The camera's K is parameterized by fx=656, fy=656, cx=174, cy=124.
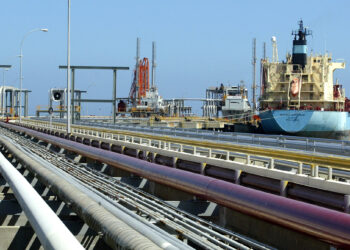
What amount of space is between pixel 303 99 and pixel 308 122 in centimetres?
549

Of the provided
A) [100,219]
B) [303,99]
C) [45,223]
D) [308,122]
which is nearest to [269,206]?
[100,219]

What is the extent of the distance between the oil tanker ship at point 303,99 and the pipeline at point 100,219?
7024 cm

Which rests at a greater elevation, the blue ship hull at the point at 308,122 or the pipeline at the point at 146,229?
the blue ship hull at the point at 308,122

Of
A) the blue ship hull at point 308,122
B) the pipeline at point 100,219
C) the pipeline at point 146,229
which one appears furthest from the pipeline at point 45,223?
the blue ship hull at point 308,122

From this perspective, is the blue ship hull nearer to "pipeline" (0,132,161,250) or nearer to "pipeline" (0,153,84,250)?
"pipeline" (0,132,161,250)

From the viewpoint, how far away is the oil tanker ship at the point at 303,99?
85.2 meters

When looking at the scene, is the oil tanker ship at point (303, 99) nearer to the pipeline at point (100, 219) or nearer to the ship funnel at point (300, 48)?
the ship funnel at point (300, 48)

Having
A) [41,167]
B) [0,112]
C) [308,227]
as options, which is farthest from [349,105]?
[308,227]

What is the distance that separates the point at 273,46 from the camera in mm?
108062

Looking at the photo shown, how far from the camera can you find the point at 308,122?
84.5 m

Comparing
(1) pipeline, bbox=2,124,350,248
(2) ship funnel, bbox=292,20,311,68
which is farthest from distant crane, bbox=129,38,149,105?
(1) pipeline, bbox=2,124,350,248

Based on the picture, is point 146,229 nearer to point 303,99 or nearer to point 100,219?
point 100,219

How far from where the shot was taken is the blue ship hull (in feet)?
277

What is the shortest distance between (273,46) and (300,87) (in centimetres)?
2294
